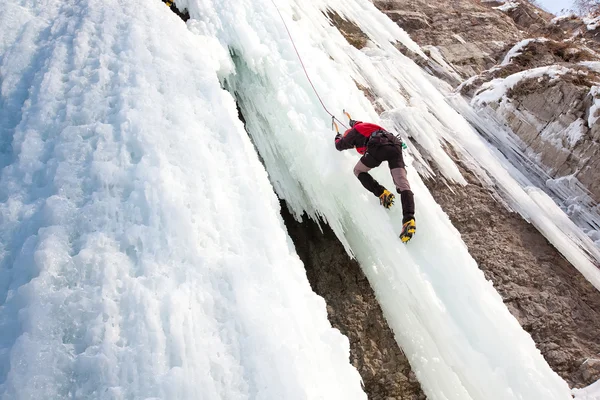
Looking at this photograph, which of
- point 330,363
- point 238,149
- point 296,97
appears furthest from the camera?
point 296,97

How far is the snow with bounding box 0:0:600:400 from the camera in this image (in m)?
2.22

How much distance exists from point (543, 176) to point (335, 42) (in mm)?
4120

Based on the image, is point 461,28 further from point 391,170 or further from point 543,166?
point 391,170

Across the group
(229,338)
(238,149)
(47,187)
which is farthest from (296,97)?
(229,338)

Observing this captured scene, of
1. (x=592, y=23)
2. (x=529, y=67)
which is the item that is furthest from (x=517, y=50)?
(x=592, y=23)

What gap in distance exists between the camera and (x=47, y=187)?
2.88m

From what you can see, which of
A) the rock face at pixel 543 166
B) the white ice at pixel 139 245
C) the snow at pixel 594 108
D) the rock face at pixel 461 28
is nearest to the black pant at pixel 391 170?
the white ice at pixel 139 245

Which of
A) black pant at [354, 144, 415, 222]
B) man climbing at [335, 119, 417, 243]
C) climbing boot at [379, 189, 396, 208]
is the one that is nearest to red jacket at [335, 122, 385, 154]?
man climbing at [335, 119, 417, 243]

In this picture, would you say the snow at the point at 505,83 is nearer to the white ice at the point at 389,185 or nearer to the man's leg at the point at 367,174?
the white ice at the point at 389,185

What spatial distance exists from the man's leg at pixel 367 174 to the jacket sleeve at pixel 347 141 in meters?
0.23

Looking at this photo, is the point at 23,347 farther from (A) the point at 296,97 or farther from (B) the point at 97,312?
(A) the point at 296,97

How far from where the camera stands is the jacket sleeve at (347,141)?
12.7 feet

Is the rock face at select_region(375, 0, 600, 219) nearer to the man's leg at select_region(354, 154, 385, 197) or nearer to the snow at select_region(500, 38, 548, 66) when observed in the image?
the snow at select_region(500, 38, 548, 66)

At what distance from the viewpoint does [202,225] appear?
2.90 m
